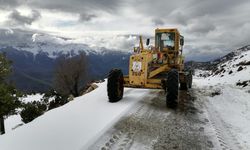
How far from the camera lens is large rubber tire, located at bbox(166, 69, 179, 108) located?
13508 mm

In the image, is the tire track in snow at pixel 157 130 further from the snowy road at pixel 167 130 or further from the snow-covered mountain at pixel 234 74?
the snow-covered mountain at pixel 234 74

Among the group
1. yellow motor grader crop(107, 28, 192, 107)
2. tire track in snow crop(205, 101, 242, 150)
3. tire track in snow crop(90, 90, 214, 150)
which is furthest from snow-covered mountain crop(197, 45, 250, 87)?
tire track in snow crop(90, 90, 214, 150)

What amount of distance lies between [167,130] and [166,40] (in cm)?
870

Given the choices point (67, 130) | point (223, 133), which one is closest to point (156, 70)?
point (223, 133)

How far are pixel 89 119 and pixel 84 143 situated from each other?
2.74 m

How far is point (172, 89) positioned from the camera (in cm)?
1352

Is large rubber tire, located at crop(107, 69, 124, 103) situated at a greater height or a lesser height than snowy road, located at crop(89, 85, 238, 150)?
greater

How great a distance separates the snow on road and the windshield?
5.88 m

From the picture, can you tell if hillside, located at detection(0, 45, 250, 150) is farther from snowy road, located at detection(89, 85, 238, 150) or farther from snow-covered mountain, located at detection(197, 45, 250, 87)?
snow-covered mountain, located at detection(197, 45, 250, 87)

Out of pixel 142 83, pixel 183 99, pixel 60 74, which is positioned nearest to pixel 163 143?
pixel 142 83

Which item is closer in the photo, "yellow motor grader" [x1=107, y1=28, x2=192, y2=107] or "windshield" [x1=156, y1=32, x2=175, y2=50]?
"yellow motor grader" [x1=107, y1=28, x2=192, y2=107]

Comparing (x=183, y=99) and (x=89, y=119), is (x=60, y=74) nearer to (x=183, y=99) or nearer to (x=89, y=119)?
(x=183, y=99)

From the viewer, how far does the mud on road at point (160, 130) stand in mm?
8789

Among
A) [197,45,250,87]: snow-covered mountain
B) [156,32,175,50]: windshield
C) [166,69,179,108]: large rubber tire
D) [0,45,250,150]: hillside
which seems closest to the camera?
[0,45,250,150]: hillside
